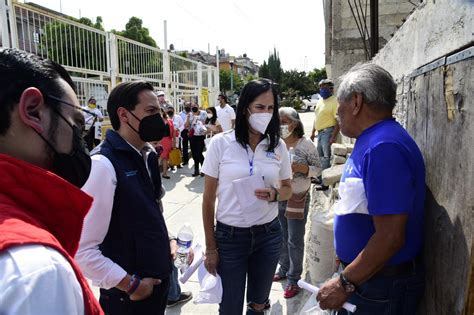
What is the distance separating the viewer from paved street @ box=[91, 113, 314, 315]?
345 cm

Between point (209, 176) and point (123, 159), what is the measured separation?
66 cm

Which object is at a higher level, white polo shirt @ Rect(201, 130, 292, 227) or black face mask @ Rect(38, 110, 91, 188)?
black face mask @ Rect(38, 110, 91, 188)

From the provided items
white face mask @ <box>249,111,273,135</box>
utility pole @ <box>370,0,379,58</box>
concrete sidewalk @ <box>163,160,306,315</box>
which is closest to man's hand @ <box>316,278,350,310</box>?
white face mask @ <box>249,111,273,135</box>

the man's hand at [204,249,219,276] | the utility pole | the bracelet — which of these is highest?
the utility pole

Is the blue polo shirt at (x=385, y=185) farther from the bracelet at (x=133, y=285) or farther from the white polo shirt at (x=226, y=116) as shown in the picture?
the white polo shirt at (x=226, y=116)

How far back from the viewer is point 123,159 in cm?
188

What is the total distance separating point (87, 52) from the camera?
314 inches

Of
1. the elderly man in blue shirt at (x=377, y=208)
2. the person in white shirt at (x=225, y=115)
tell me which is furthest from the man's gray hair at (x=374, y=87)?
the person in white shirt at (x=225, y=115)

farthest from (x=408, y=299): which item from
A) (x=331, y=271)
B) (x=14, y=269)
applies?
(x=14, y=269)

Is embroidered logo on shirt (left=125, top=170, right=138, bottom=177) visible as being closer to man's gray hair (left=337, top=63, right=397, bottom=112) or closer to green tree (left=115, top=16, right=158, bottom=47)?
man's gray hair (left=337, top=63, right=397, bottom=112)

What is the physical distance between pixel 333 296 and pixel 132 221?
105 centimetres

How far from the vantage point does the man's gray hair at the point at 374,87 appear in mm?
1721

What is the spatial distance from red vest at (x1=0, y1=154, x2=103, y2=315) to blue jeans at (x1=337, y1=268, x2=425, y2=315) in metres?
1.33

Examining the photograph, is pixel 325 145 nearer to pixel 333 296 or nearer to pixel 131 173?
pixel 333 296
